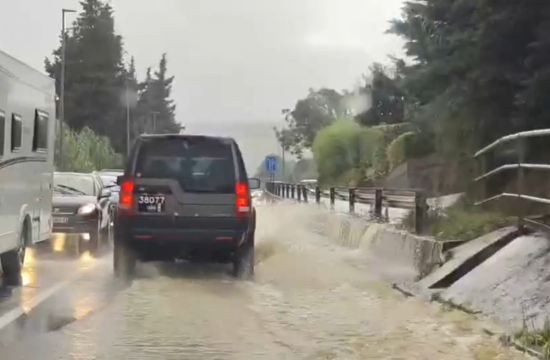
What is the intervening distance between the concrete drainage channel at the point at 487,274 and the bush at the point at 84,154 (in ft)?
112

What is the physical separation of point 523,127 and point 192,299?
719 centimetres

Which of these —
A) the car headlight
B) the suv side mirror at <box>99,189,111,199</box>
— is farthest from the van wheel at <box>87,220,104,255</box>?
the suv side mirror at <box>99,189,111,199</box>

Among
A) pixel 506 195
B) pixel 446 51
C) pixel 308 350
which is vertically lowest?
pixel 308 350

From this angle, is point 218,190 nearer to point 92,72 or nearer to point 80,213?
point 80,213

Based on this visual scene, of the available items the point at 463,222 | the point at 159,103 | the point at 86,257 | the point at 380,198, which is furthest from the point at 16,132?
the point at 159,103

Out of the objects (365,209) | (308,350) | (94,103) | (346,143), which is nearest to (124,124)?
(94,103)

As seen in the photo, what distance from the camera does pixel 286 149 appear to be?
104 meters

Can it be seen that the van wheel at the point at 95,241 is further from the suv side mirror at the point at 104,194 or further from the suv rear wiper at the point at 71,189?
the suv rear wiper at the point at 71,189

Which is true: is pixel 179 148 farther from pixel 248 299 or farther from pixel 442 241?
pixel 442 241

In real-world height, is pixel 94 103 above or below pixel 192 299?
above

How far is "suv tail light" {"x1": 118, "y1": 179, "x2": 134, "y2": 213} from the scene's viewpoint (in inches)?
494

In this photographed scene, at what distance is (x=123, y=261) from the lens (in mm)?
12883

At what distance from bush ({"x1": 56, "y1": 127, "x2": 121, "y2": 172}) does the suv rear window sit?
32850 millimetres

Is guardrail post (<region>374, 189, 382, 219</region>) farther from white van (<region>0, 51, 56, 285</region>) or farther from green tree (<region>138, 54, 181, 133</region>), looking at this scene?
green tree (<region>138, 54, 181, 133</region>)
